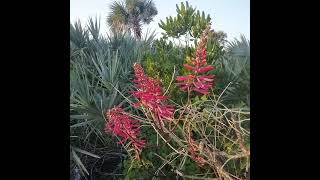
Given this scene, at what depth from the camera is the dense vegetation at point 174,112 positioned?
6.54 feet

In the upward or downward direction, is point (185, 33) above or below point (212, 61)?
above

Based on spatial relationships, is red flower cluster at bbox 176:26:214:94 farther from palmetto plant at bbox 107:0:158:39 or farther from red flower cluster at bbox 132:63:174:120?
palmetto plant at bbox 107:0:158:39

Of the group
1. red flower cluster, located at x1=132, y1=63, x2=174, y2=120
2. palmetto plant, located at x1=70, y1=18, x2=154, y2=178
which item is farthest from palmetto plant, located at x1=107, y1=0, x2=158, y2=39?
red flower cluster, located at x1=132, y1=63, x2=174, y2=120

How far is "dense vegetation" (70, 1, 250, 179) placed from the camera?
1.99 meters

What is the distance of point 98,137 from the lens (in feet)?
9.40

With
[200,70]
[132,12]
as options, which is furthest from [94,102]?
[132,12]
